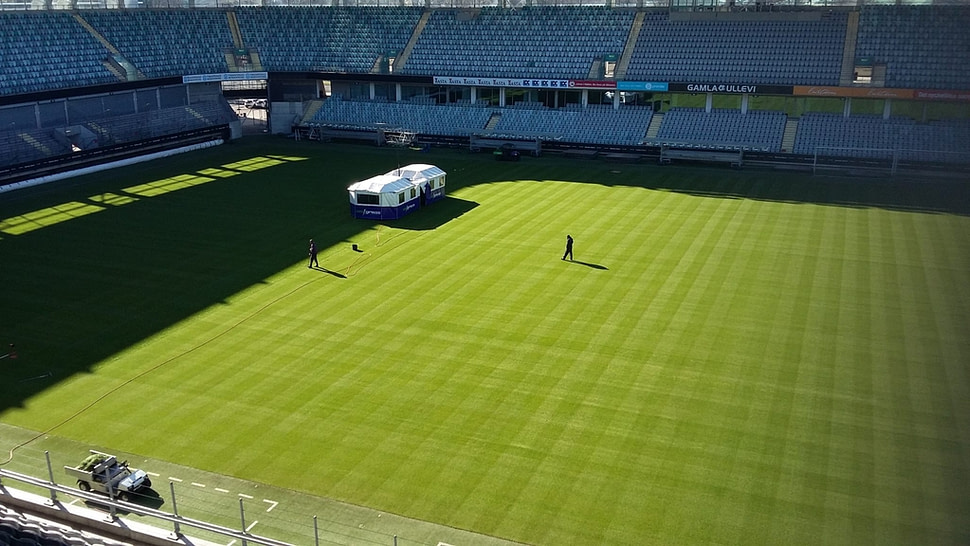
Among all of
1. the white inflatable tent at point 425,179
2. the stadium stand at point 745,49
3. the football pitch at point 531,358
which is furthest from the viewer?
the stadium stand at point 745,49

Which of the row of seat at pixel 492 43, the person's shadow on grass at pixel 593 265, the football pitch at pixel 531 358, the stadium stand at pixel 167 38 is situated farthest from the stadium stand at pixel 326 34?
the person's shadow on grass at pixel 593 265

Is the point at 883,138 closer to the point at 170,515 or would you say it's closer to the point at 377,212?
the point at 377,212

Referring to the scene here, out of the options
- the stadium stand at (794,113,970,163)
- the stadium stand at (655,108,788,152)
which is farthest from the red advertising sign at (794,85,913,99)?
the stadium stand at (655,108,788,152)

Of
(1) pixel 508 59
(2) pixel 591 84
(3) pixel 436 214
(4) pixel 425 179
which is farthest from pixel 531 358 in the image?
(1) pixel 508 59

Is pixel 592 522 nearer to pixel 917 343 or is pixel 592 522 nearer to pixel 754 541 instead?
pixel 754 541

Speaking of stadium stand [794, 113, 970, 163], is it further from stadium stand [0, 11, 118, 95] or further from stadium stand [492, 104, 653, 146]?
stadium stand [0, 11, 118, 95]

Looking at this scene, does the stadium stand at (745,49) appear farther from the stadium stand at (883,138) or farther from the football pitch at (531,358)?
the football pitch at (531,358)

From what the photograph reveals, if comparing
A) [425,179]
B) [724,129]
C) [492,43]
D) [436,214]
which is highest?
[492,43]
